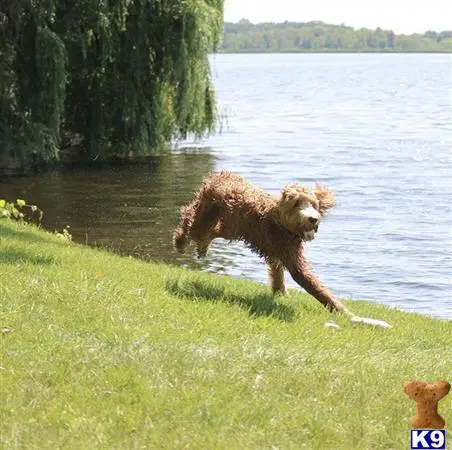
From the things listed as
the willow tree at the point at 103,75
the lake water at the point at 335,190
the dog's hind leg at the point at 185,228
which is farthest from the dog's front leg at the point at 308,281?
the willow tree at the point at 103,75

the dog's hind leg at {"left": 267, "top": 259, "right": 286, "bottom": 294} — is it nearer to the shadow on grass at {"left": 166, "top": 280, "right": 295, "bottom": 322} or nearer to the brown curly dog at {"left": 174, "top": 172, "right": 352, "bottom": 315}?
the brown curly dog at {"left": 174, "top": 172, "right": 352, "bottom": 315}

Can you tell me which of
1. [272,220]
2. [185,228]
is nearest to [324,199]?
[272,220]

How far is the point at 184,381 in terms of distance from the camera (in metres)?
5.80

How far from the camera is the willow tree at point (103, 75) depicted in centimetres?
2169

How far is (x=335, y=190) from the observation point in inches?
915

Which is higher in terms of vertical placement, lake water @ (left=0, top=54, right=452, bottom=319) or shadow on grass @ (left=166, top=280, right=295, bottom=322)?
shadow on grass @ (left=166, top=280, right=295, bottom=322)

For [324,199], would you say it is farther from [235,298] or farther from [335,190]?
[335,190]

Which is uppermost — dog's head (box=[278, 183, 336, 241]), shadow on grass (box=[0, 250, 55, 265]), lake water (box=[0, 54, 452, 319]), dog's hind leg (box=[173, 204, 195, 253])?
dog's head (box=[278, 183, 336, 241])

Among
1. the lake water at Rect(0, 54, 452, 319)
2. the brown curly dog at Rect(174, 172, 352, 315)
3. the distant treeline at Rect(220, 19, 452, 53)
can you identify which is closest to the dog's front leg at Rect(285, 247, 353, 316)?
the brown curly dog at Rect(174, 172, 352, 315)

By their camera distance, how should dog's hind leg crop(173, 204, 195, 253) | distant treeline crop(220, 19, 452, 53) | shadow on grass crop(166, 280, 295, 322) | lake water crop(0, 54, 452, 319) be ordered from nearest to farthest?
shadow on grass crop(166, 280, 295, 322)
dog's hind leg crop(173, 204, 195, 253)
lake water crop(0, 54, 452, 319)
distant treeline crop(220, 19, 452, 53)

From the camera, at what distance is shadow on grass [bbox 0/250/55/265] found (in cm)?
883

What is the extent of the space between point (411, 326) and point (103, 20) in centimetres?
1469

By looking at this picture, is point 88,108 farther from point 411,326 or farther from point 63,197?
point 411,326

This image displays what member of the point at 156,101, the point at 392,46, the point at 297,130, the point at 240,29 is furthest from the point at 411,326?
the point at 240,29
